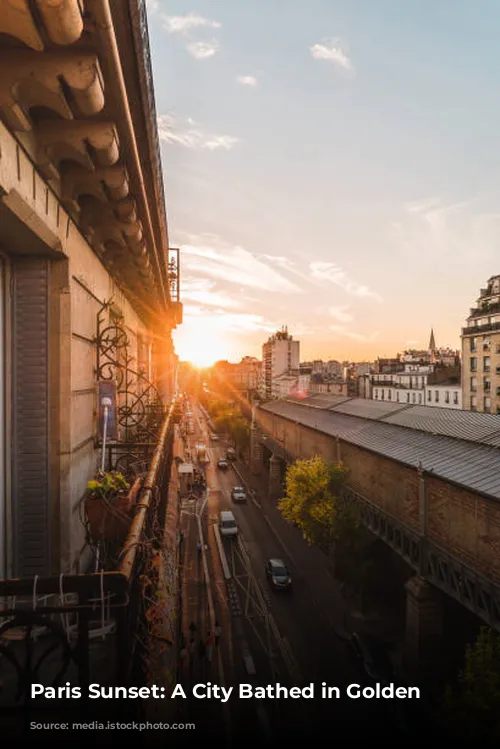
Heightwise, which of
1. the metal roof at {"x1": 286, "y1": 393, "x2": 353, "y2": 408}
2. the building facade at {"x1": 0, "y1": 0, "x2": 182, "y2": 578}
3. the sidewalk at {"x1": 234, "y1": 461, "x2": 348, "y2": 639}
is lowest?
the sidewalk at {"x1": 234, "y1": 461, "x2": 348, "y2": 639}

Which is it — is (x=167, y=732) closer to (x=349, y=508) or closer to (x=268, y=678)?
(x=268, y=678)

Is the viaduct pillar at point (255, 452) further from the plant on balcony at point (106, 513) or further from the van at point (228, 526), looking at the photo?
the plant on balcony at point (106, 513)

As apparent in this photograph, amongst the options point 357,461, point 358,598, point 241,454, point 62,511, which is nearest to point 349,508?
point 357,461

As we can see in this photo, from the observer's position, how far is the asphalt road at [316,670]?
47.5 feet

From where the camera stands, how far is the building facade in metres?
3.21

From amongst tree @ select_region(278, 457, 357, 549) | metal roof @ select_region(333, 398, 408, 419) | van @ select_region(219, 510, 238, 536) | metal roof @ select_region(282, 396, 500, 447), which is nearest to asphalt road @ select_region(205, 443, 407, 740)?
van @ select_region(219, 510, 238, 536)

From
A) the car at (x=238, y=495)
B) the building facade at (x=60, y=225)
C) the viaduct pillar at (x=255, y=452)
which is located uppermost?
the building facade at (x=60, y=225)

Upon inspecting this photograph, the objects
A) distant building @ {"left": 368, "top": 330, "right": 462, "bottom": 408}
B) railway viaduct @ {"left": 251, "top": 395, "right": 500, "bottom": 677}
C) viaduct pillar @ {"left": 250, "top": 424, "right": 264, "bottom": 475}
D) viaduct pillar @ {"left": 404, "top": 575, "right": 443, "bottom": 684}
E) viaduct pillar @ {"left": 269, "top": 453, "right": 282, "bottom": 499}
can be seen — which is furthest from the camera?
distant building @ {"left": 368, "top": 330, "right": 462, "bottom": 408}

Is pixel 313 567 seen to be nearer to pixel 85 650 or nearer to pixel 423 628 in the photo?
pixel 423 628

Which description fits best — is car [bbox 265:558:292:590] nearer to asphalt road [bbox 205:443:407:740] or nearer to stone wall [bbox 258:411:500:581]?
asphalt road [bbox 205:443:407:740]

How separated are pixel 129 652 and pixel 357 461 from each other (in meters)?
20.2

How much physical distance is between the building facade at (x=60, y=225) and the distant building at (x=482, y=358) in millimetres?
46065

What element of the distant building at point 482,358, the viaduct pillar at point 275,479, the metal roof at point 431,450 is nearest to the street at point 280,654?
the metal roof at point 431,450

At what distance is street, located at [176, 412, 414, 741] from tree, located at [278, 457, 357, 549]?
4.06 m
